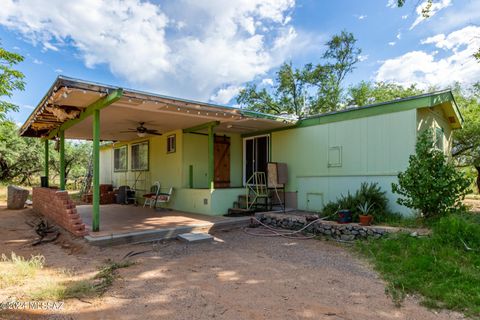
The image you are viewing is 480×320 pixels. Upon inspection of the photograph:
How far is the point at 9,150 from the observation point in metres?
17.7

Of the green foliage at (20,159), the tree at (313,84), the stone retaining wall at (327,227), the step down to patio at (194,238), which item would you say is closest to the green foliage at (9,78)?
the step down to patio at (194,238)

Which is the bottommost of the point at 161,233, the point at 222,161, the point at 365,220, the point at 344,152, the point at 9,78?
the point at 161,233

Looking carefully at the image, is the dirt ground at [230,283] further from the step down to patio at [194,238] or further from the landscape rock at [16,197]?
the landscape rock at [16,197]

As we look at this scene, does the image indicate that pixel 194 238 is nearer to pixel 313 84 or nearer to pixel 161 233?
pixel 161 233

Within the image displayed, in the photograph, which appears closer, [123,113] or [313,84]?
[123,113]

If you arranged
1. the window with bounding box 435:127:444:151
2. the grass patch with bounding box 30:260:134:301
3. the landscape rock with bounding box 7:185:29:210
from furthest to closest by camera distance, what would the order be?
the landscape rock with bounding box 7:185:29:210, the window with bounding box 435:127:444:151, the grass patch with bounding box 30:260:134:301

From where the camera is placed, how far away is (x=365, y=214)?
566cm

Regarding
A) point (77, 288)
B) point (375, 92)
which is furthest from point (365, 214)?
point (375, 92)

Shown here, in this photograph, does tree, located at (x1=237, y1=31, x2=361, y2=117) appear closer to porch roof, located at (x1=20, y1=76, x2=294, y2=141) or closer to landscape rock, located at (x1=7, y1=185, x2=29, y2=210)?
porch roof, located at (x1=20, y1=76, x2=294, y2=141)

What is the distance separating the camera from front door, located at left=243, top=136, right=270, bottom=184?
9.16 meters

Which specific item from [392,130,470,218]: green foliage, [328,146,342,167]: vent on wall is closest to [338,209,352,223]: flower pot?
[392,130,470,218]: green foliage

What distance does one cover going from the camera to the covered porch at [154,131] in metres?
5.41

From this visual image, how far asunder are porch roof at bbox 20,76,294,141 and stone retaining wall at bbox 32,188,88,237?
1.70 meters

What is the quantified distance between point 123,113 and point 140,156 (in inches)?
186
